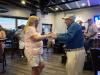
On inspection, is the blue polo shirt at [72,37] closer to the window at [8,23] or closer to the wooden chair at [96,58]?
the wooden chair at [96,58]

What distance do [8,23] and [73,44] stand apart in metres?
9.64

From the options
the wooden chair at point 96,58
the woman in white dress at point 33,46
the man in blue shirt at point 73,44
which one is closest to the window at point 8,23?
the woman in white dress at point 33,46

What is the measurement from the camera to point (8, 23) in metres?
12.2

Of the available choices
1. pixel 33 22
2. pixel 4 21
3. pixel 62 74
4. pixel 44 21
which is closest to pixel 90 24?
pixel 62 74

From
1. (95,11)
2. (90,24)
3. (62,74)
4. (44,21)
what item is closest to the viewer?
(62,74)

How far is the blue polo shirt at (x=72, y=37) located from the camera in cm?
303

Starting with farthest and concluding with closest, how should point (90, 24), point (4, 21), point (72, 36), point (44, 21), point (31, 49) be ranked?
point (44, 21)
point (4, 21)
point (90, 24)
point (31, 49)
point (72, 36)

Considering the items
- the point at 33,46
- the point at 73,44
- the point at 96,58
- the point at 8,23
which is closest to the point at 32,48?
the point at 33,46

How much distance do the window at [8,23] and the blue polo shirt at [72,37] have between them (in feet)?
30.5

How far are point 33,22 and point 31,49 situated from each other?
53 centimetres

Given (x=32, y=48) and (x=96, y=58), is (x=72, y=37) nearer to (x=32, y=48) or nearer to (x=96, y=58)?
(x=96, y=58)

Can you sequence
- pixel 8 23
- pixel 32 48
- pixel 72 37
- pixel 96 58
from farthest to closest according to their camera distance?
pixel 8 23 → pixel 32 48 → pixel 72 37 → pixel 96 58

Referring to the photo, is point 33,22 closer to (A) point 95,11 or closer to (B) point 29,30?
(B) point 29,30

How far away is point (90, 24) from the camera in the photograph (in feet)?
20.5
